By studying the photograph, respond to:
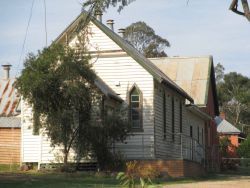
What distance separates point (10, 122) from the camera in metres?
34.1

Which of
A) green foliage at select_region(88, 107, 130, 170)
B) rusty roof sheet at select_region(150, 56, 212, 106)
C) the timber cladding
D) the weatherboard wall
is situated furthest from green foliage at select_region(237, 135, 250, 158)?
green foliage at select_region(88, 107, 130, 170)

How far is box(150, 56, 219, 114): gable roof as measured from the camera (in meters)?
40.9

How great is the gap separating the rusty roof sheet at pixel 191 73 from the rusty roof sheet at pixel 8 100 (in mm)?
10892

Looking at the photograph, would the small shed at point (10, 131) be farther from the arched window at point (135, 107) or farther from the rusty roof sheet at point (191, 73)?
the rusty roof sheet at point (191, 73)

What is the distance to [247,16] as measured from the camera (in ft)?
46.9

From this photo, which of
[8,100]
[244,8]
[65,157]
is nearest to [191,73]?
[8,100]

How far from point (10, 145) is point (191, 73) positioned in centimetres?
1505

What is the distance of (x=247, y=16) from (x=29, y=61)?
13.8 metres

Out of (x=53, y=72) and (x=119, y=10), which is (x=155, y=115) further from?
(x=119, y=10)

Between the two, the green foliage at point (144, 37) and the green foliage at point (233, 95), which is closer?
the green foliage at point (144, 37)

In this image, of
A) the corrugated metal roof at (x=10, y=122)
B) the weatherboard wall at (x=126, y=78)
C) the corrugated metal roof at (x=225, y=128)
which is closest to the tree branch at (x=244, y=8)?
the weatherboard wall at (x=126, y=78)

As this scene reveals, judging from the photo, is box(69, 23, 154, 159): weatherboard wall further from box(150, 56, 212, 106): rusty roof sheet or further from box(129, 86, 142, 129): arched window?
box(150, 56, 212, 106): rusty roof sheet

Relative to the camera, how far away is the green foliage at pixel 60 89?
2575 centimetres

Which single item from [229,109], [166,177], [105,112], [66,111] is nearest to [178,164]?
[166,177]
